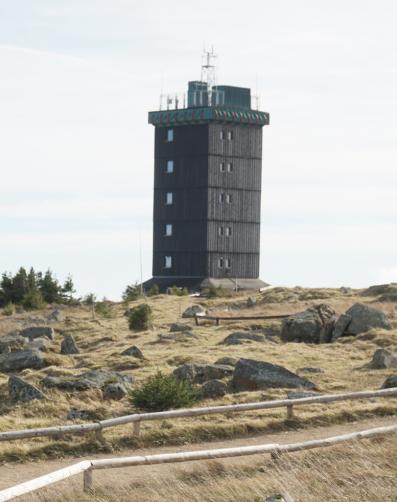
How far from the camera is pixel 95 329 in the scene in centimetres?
4631

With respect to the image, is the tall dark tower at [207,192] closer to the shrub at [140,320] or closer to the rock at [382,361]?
the shrub at [140,320]

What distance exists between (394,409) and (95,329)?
2358 centimetres

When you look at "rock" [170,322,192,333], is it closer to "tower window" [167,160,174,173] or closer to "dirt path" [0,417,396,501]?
"dirt path" [0,417,396,501]

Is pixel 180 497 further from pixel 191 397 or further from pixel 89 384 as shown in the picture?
pixel 89 384

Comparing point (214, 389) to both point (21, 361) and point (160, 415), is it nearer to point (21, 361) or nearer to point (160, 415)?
point (160, 415)

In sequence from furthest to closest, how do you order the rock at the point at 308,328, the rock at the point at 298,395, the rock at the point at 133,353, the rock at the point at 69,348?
the rock at the point at 308,328, the rock at the point at 69,348, the rock at the point at 133,353, the rock at the point at 298,395

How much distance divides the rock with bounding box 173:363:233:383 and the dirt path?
20.3 feet

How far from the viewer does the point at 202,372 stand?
29109 millimetres

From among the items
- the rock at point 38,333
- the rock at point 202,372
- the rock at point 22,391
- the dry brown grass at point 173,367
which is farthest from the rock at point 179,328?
the rock at point 22,391

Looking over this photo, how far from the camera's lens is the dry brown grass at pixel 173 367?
21.3m

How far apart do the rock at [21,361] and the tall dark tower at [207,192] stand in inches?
1682

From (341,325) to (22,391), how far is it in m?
16.5

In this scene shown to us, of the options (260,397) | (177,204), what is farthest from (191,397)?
(177,204)

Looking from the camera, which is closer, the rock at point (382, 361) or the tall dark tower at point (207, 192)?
the rock at point (382, 361)
